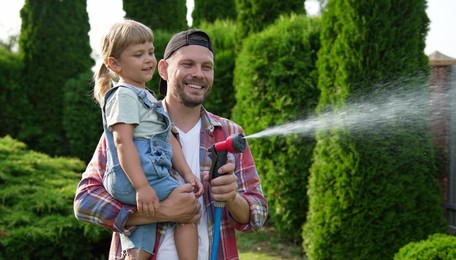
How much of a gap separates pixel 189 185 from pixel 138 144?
0.27 metres

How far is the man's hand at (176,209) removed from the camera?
7.43ft

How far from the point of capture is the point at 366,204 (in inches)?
223

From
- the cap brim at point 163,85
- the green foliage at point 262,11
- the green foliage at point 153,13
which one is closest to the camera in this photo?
the cap brim at point 163,85

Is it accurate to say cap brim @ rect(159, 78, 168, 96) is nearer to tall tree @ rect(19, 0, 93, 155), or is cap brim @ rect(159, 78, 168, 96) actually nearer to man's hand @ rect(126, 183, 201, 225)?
man's hand @ rect(126, 183, 201, 225)

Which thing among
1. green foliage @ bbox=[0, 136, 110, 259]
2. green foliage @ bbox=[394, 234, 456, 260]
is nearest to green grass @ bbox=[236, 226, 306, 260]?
green foliage @ bbox=[0, 136, 110, 259]

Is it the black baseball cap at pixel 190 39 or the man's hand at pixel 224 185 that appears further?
the black baseball cap at pixel 190 39

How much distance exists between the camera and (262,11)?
325 inches

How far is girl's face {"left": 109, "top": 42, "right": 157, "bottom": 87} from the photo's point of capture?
243 centimetres

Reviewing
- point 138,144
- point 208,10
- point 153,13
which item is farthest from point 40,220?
point 208,10

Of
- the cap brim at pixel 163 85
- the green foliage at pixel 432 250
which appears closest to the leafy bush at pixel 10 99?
the green foliage at pixel 432 250

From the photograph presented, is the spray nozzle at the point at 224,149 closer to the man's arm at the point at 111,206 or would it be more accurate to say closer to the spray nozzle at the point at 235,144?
the spray nozzle at the point at 235,144

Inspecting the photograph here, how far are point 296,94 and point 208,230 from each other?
478 cm

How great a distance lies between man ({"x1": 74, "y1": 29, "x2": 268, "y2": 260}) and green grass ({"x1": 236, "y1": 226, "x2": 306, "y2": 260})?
454cm

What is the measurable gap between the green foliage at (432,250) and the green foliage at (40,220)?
2.93 meters
